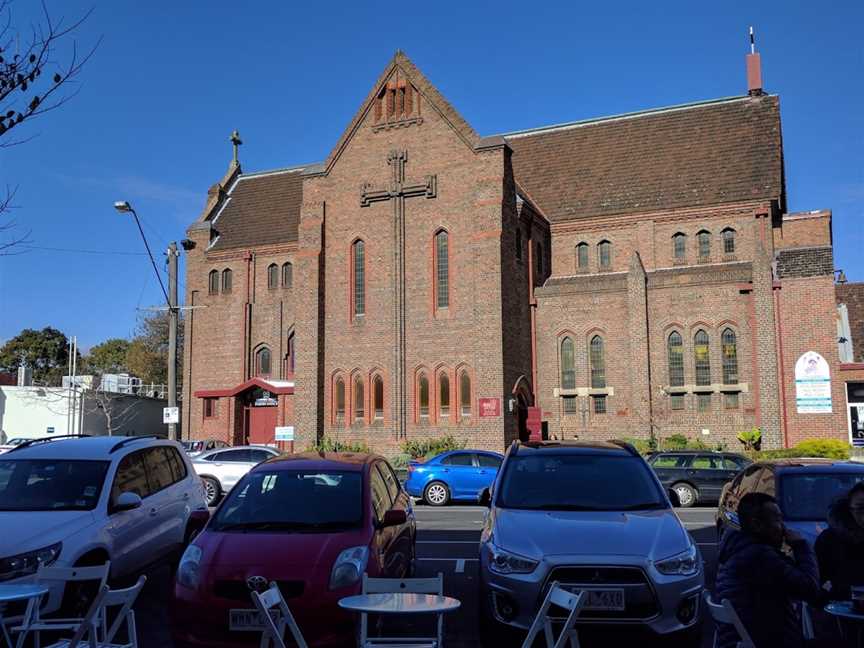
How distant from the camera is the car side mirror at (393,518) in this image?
7.41 metres

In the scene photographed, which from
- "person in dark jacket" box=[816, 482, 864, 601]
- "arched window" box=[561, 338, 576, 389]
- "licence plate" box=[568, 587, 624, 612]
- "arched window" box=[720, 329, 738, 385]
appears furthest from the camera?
"arched window" box=[561, 338, 576, 389]

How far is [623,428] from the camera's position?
32469 millimetres

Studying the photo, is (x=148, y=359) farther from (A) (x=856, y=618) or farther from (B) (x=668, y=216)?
(A) (x=856, y=618)

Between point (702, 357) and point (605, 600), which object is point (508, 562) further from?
point (702, 357)

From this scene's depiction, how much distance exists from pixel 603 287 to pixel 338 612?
29066 millimetres

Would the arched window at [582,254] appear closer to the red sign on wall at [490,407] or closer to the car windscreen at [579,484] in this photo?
the red sign on wall at [490,407]

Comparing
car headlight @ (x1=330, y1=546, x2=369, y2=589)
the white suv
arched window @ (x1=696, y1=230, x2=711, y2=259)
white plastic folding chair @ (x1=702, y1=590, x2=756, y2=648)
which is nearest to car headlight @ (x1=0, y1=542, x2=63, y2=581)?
the white suv

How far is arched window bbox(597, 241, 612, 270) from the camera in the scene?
36.4 metres

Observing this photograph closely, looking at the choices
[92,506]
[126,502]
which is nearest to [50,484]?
[92,506]

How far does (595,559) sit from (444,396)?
23.7 meters

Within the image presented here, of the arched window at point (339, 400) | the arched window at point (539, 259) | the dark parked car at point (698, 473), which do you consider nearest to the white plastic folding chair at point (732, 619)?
the dark parked car at point (698, 473)

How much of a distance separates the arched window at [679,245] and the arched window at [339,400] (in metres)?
16.2

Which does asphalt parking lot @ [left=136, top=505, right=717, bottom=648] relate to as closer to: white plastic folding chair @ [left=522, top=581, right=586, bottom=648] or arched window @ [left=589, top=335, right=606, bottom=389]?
white plastic folding chair @ [left=522, top=581, right=586, bottom=648]

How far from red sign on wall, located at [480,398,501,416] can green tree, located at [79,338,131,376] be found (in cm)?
6030
